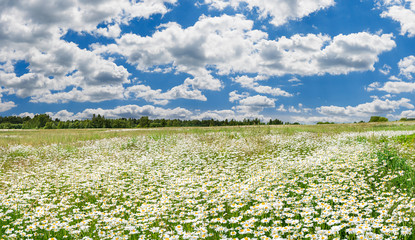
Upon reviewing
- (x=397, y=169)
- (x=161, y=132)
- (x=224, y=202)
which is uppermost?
(x=161, y=132)

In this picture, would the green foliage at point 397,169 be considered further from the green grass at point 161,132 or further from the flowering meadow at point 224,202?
the green grass at point 161,132

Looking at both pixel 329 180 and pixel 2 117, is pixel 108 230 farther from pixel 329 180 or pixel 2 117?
pixel 2 117

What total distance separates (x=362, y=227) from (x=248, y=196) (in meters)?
2.21

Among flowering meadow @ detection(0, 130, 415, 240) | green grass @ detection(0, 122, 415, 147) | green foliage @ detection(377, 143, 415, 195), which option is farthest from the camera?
green grass @ detection(0, 122, 415, 147)

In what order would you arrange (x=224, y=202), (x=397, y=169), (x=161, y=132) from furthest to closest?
(x=161, y=132) → (x=397, y=169) → (x=224, y=202)

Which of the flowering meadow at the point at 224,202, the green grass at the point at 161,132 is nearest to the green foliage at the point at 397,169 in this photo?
the flowering meadow at the point at 224,202

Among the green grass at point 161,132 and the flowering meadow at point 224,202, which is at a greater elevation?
the green grass at point 161,132

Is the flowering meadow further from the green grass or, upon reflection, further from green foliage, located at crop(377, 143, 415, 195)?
the green grass

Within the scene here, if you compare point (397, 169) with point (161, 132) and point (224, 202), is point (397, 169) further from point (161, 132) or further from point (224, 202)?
point (161, 132)

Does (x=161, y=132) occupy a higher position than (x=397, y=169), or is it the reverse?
(x=161, y=132)

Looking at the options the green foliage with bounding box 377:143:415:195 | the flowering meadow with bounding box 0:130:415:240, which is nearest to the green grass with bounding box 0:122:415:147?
the flowering meadow with bounding box 0:130:415:240

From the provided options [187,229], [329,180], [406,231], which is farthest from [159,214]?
[329,180]

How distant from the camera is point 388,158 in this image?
8.33 m

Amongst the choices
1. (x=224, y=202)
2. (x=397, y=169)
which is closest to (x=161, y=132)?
(x=397, y=169)
